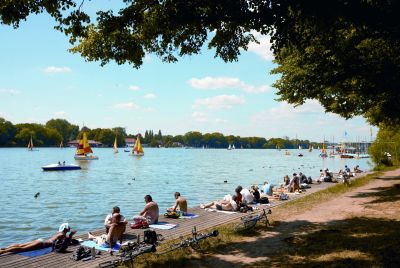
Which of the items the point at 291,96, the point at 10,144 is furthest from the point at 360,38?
the point at 10,144

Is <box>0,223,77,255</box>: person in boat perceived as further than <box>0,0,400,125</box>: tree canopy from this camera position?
Yes

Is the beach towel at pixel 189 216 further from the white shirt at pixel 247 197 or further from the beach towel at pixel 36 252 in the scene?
the beach towel at pixel 36 252

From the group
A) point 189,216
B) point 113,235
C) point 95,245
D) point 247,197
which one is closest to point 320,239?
point 113,235

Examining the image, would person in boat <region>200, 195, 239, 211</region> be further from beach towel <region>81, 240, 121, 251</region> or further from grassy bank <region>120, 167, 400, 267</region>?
beach towel <region>81, 240, 121, 251</region>

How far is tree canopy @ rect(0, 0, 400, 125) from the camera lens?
920cm

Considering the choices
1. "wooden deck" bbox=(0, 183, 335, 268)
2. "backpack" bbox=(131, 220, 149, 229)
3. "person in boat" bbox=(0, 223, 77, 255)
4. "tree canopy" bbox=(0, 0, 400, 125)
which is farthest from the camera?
"backpack" bbox=(131, 220, 149, 229)

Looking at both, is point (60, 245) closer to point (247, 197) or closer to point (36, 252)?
point (36, 252)

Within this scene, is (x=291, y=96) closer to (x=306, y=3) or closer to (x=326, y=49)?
(x=326, y=49)

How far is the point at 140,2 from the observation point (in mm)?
10656

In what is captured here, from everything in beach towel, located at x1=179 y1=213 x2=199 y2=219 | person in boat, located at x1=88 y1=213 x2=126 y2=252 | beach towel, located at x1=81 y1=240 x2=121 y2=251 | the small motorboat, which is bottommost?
the small motorboat

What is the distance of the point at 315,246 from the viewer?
12602 millimetres

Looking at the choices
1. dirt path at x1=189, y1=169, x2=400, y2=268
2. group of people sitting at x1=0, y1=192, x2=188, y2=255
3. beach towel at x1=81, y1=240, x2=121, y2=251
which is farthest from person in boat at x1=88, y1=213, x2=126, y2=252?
dirt path at x1=189, y1=169, x2=400, y2=268

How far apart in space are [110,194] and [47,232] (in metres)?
18.0

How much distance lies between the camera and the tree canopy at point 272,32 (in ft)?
30.2
